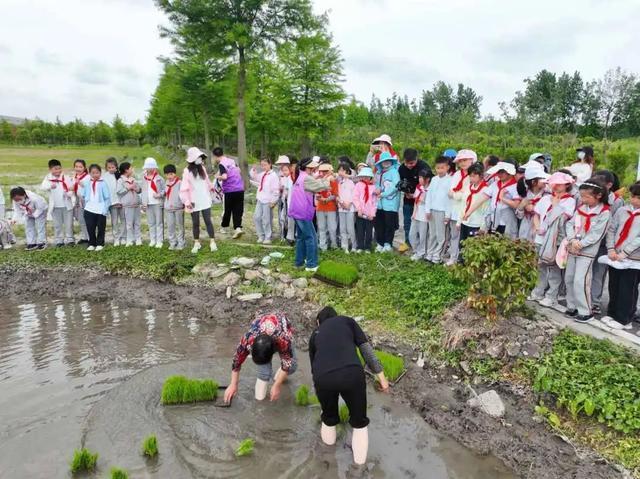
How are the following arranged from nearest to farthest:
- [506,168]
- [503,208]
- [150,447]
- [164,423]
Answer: [150,447] < [164,423] < [506,168] < [503,208]

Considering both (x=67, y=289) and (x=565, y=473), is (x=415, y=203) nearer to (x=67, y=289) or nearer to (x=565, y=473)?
(x=565, y=473)

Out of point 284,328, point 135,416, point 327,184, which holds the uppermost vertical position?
point 327,184

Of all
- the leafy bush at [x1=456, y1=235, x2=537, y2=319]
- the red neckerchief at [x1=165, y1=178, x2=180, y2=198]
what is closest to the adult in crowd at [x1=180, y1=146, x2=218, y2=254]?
the red neckerchief at [x1=165, y1=178, x2=180, y2=198]

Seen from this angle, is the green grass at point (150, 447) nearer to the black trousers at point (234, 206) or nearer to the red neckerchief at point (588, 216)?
the red neckerchief at point (588, 216)

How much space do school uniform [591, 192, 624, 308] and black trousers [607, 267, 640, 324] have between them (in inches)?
13.9

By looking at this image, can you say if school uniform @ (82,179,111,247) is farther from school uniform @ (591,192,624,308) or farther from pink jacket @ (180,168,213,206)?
school uniform @ (591,192,624,308)

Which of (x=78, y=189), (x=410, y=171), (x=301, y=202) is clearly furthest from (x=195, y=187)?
(x=410, y=171)

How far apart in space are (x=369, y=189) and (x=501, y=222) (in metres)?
2.42

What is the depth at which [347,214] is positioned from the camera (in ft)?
28.5

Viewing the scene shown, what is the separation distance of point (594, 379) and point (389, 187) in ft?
15.4

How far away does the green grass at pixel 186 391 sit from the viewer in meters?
4.77

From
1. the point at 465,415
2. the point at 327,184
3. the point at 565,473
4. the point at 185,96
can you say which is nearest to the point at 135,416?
the point at 465,415

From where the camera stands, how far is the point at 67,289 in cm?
827

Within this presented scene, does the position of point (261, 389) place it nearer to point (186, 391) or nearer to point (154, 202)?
point (186, 391)
